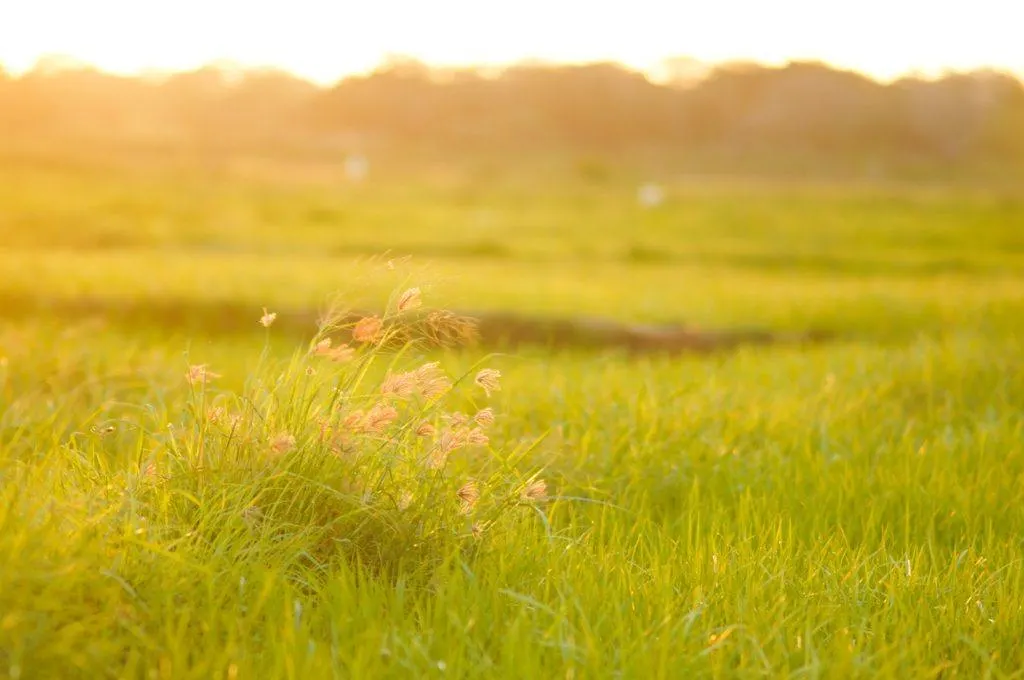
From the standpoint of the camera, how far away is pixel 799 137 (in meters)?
129

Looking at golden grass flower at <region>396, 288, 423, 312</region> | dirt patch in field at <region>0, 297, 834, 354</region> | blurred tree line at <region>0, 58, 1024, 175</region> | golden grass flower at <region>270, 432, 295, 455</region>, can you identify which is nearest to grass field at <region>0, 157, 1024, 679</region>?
golden grass flower at <region>270, 432, 295, 455</region>

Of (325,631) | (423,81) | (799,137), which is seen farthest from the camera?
(423,81)

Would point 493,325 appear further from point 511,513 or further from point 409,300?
point 409,300

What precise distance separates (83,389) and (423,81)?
138 metres

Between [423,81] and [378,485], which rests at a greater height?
[423,81]

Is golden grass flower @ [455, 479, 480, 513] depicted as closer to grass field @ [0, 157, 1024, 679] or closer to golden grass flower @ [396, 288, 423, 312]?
grass field @ [0, 157, 1024, 679]

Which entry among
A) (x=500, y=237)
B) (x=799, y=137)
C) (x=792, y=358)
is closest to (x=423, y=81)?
(x=799, y=137)

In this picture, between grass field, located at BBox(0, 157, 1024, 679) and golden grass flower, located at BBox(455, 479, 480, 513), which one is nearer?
grass field, located at BBox(0, 157, 1024, 679)

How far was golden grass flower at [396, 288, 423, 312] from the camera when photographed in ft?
8.59

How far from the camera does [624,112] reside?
13625 centimetres

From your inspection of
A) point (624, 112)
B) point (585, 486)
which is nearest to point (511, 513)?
point (585, 486)

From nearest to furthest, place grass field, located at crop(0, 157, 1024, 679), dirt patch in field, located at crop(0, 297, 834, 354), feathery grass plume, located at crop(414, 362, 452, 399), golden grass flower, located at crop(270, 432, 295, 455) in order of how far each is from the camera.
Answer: grass field, located at crop(0, 157, 1024, 679)
golden grass flower, located at crop(270, 432, 295, 455)
feathery grass plume, located at crop(414, 362, 452, 399)
dirt patch in field, located at crop(0, 297, 834, 354)

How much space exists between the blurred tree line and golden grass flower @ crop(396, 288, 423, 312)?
311ft

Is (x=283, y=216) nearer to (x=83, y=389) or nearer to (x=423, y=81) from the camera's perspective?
(x=83, y=389)
